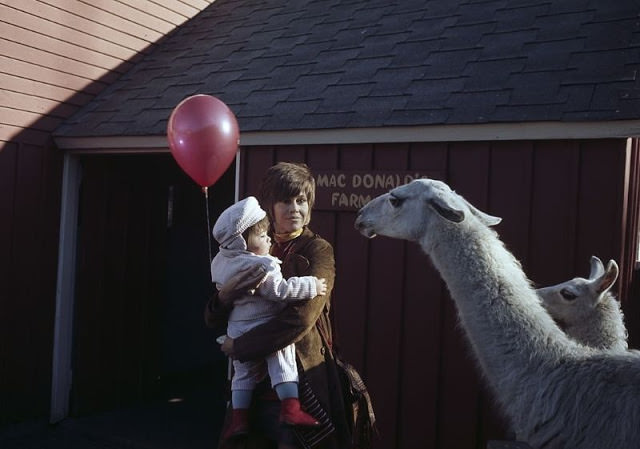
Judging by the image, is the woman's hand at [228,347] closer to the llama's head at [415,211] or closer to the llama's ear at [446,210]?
the llama's head at [415,211]

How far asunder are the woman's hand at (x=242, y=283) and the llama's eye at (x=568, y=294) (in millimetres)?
1843

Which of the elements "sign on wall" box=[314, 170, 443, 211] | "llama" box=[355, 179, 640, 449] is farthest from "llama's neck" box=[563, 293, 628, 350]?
"sign on wall" box=[314, 170, 443, 211]

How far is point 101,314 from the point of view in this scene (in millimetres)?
7098

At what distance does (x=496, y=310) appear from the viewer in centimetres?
293

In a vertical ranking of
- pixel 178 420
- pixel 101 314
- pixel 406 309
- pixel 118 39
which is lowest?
pixel 178 420

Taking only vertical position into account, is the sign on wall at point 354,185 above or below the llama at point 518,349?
above

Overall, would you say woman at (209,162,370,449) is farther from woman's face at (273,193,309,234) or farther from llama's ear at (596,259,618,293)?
llama's ear at (596,259,618,293)

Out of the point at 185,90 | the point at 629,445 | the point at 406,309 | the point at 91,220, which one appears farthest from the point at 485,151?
the point at 91,220

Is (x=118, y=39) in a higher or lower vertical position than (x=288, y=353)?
higher

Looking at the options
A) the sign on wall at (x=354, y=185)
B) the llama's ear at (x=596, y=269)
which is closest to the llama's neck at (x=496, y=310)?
the llama's ear at (x=596, y=269)

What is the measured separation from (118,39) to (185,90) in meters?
1.41

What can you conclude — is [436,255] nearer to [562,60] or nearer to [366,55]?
[562,60]

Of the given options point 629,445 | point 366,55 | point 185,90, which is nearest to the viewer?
point 629,445

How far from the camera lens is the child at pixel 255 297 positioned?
2541 millimetres
